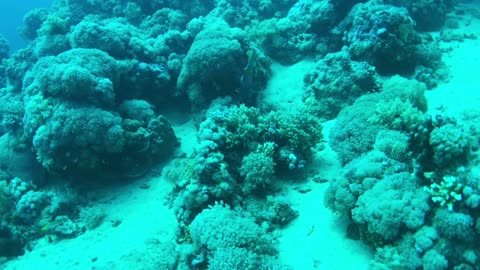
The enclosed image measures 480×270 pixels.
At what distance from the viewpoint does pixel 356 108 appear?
22.5 feet

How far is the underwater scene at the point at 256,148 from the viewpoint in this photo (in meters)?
4.61

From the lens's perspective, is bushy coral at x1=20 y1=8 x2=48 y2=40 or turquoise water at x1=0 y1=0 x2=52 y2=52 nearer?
bushy coral at x1=20 y1=8 x2=48 y2=40

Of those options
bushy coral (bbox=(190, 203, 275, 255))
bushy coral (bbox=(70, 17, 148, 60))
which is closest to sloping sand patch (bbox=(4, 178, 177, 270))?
bushy coral (bbox=(190, 203, 275, 255))

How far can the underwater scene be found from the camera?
4.61 m

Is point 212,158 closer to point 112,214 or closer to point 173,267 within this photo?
point 173,267

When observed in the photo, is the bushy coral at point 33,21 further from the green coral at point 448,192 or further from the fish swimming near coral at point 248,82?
the green coral at point 448,192

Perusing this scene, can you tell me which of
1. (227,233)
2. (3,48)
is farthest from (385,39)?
(3,48)

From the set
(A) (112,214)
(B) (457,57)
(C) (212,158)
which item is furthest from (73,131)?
(B) (457,57)

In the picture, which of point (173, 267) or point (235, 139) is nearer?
point (173, 267)

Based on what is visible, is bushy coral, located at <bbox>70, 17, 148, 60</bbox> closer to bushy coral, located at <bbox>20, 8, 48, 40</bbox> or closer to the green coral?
the green coral

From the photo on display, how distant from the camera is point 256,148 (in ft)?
22.1

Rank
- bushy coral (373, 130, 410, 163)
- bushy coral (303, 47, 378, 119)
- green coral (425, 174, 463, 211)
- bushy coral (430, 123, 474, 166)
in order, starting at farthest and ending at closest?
bushy coral (303, 47, 378, 119), bushy coral (373, 130, 410, 163), bushy coral (430, 123, 474, 166), green coral (425, 174, 463, 211)

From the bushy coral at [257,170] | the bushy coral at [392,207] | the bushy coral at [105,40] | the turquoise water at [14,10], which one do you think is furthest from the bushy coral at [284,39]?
the turquoise water at [14,10]

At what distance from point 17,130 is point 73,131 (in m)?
2.88
